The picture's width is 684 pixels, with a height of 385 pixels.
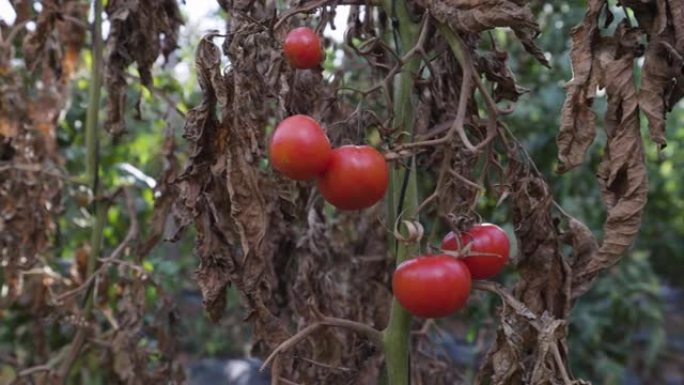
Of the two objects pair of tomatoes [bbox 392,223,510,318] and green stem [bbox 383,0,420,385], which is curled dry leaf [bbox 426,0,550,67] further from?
pair of tomatoes [bbox 392,223,510,318]

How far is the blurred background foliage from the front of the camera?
75.8 inches

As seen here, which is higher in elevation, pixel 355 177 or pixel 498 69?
pixel 498 69

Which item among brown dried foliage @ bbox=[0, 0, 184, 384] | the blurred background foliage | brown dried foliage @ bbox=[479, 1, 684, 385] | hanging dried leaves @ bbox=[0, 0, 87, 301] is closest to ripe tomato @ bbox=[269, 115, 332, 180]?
brown dried foliage @ bbox=[479, 1, 684, 385]

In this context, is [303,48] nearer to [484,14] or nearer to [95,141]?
[484,14]

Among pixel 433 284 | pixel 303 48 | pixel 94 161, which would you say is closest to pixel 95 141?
pixel 94 161

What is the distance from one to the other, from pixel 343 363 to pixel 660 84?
1.87ft

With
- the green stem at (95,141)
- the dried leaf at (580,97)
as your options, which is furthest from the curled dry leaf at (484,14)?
the green stem at (95,141)

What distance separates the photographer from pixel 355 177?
73cm

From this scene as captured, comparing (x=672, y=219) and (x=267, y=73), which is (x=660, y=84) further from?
(x=672, y=219)

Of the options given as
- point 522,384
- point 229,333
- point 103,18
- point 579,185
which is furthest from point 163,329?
point 229,333

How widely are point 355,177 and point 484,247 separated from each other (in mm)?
152

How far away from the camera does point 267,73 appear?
3.23 ft

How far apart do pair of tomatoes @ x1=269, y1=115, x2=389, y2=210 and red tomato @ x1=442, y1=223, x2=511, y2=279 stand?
100 mm

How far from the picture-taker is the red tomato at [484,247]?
788 millimetres
